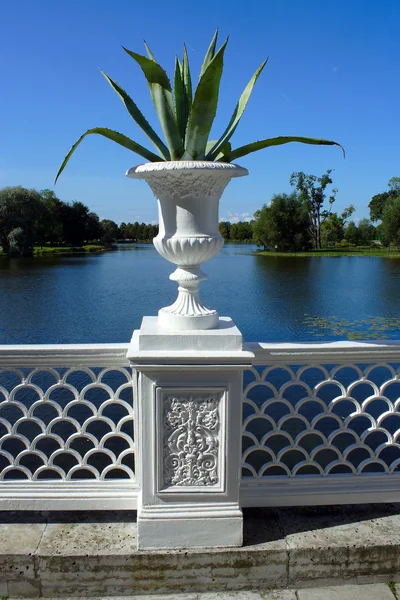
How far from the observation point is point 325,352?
2242 mm

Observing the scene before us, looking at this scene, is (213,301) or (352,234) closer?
(213,301)

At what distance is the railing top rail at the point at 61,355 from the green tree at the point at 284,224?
44905mm

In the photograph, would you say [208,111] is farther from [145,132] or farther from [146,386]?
[146,386]

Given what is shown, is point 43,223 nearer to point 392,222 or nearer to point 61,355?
point 392,222

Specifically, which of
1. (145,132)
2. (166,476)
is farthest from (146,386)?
(145,132)

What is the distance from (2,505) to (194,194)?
5.22ft

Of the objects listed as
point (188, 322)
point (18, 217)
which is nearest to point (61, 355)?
point (188, 322)

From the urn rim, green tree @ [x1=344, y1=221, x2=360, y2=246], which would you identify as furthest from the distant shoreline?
the urn rim

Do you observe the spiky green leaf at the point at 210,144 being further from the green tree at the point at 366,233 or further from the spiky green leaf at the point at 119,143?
the green tree at the point at 366,233

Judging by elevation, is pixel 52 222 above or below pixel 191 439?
above

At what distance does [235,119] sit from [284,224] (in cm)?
4527

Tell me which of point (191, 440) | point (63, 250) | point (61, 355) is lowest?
point (63, 250)

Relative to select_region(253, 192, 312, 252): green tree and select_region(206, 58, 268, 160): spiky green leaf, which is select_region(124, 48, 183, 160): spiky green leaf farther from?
select_region(253, 192, 312, 252): green tree

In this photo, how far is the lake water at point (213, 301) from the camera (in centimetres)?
1435
